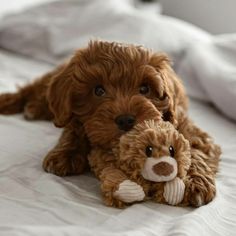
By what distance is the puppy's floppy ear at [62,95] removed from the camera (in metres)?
1.26

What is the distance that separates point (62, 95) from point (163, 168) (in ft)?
1.16

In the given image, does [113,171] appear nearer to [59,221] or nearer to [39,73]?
[59,221]

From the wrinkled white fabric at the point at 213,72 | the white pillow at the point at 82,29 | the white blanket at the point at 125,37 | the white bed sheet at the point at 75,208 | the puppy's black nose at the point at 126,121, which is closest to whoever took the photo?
the white bed sheet at the point at 75,208

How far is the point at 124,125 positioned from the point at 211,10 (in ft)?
6.78

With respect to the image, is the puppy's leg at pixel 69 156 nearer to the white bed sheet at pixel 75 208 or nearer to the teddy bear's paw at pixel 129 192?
the white bed sheet at pixel 75 208

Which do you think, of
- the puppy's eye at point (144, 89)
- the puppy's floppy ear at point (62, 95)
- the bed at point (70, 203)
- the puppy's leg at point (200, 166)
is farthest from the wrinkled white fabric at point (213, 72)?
the puppy's floppy ear at point (62, 95)

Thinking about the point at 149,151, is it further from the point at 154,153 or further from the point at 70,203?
the point at 70,203

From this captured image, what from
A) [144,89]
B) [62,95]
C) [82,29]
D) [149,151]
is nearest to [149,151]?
[149,151]

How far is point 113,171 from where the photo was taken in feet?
3.75

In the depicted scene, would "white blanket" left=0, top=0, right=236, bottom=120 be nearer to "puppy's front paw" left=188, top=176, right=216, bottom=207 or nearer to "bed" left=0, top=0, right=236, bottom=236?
"bed" left=0, top=0, right=236, bottom=236

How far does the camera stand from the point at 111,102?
1186 millimetres

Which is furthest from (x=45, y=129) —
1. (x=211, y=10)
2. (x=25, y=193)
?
(x=211, y=10)

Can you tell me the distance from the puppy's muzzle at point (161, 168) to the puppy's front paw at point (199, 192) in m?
0.06

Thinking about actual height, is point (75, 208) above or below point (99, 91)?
below
